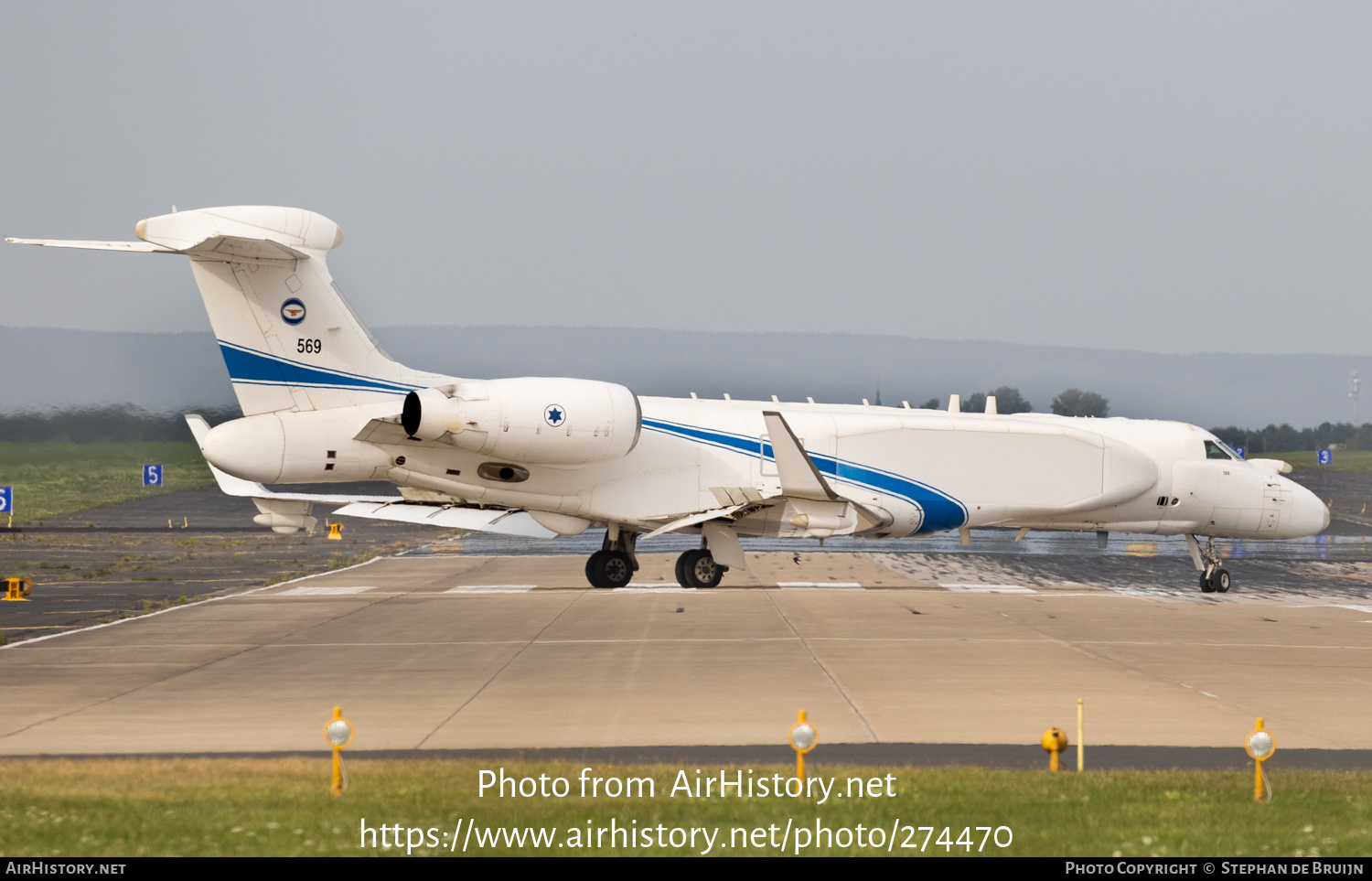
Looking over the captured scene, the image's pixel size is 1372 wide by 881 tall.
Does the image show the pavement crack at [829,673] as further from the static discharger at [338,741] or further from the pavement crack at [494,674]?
the static discharger at [338,741]

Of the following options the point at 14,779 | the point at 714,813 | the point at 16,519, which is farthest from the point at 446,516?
the point at 16,519

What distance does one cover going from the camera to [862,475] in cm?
2480

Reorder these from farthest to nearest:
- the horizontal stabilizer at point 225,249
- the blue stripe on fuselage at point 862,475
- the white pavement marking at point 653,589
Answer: the white pavement marking at point 653,589 → the blue stripe on fuselage at point 862,475 → the horizontal stabilizer at point 225,249

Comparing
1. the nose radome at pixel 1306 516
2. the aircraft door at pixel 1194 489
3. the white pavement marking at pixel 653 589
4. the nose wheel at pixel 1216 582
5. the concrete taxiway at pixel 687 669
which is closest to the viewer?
the concrete taxiway at pixel 687 669

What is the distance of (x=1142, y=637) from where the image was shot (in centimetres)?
1925

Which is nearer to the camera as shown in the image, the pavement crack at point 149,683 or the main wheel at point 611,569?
the pavement crack at point 149,683

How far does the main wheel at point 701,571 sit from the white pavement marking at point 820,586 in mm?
2002

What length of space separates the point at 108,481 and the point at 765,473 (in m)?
56.2

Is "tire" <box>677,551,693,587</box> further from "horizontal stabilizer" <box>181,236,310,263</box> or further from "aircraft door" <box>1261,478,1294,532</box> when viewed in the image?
"aircraft door" <box>1261,478,1294,532</box>

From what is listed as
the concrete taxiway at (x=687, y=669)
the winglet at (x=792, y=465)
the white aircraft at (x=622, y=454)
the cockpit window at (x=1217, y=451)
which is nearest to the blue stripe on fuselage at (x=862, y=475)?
the white aircraft at (x=622, y=454)

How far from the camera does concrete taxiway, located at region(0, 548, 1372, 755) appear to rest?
11812 mm

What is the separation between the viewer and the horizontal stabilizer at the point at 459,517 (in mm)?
23359

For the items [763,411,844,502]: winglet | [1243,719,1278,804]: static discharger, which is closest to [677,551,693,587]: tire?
[763,411,844,502]: winglet

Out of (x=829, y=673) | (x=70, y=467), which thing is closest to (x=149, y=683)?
(x=829, y=673)
